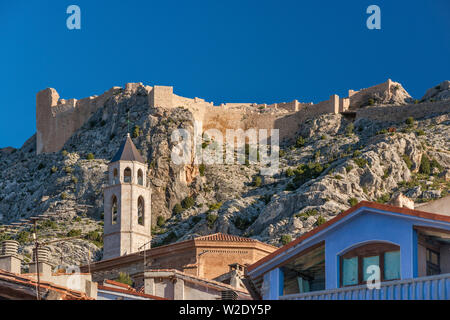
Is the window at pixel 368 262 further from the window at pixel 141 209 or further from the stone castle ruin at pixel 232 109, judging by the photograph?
the stone castle ruin at pixel 232 109

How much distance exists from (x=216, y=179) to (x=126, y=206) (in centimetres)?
2701

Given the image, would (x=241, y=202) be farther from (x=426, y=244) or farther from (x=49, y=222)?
(x=426, y=244)

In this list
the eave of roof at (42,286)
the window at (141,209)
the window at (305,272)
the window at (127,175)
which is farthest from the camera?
the window at (127,175)

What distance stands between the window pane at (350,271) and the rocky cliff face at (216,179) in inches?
1689

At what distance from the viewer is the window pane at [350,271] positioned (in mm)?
19875

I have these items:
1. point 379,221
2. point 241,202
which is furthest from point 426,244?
point 241,202

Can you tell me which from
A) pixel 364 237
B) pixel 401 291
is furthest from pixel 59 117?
pixel 401 291

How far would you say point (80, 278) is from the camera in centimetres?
2588

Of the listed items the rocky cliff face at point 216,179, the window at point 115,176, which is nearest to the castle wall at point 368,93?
the rocky cliff face at point 216,179

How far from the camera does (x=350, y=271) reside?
65.7 ft

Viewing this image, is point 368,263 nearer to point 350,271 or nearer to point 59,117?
point 350,271

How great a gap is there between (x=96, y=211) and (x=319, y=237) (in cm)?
6695

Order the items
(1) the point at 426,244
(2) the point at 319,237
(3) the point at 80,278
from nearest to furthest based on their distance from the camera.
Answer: (1) the point at 426,244 → (2) the point at 319,237 → (3) the point at 80,278

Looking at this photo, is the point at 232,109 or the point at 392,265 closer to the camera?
the point at 392,265
